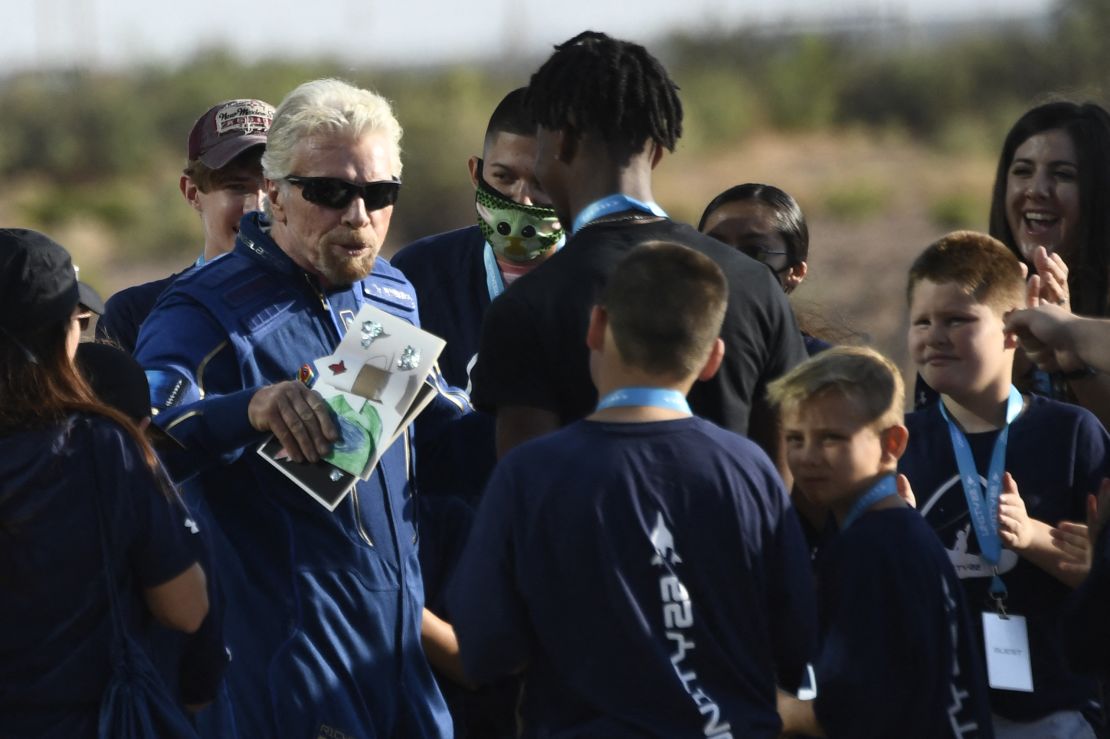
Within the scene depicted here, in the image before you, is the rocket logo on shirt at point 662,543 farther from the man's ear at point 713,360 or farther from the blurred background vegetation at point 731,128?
the blurred background vegetation at point 731,128

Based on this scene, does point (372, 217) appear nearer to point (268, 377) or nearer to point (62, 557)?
point (268, 377)

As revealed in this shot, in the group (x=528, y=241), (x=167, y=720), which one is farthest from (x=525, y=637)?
(x=528, y=241)

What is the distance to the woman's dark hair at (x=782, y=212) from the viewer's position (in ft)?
19.6

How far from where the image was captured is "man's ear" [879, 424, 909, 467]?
178 inches

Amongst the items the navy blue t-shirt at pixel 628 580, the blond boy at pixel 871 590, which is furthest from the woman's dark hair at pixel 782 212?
the navy blue t-shirt at pixel 628 580

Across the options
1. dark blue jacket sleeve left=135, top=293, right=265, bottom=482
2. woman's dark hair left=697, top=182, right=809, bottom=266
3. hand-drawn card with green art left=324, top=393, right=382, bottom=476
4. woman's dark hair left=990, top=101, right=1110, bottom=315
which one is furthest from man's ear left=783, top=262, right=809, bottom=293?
dark blue jacket sleeve left=135, top=293, right=265, bottom=482

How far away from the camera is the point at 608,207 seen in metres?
4.43

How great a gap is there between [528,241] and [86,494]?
2.30 metres

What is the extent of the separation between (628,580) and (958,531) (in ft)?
5.18

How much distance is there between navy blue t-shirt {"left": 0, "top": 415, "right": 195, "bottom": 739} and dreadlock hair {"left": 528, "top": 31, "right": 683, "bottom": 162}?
1.33 m

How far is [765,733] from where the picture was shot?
3.94 m

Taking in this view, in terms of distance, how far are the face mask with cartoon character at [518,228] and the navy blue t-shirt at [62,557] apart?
2150 millimetres

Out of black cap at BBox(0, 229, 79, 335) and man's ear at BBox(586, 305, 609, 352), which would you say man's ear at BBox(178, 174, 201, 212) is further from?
man's ear at BBox(586, 305, 609, 352)

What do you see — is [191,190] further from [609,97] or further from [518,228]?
[609,97]
